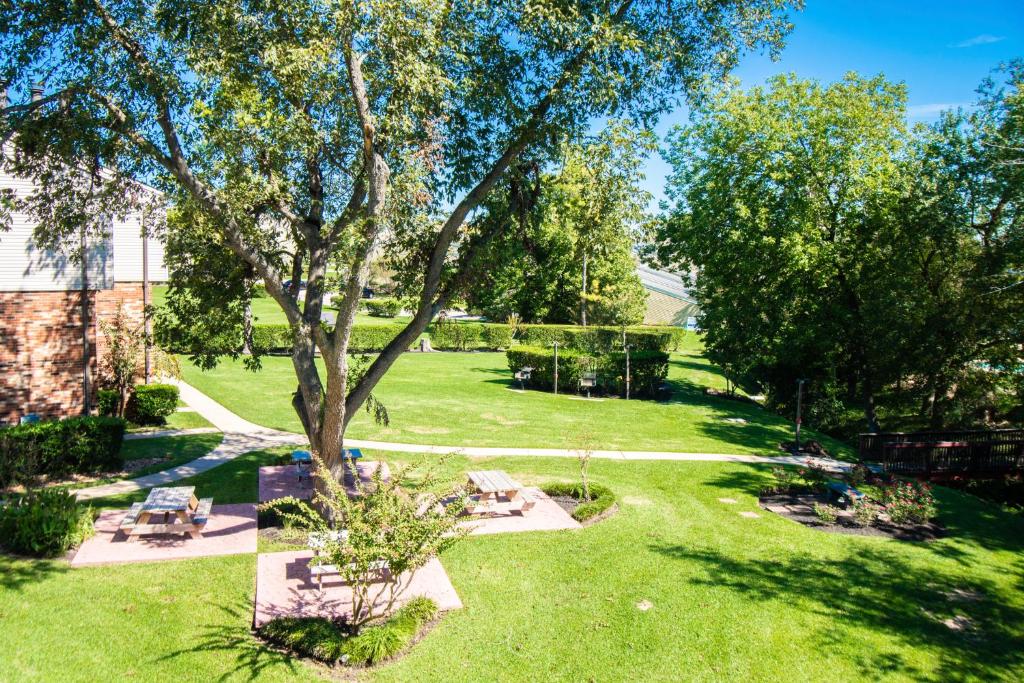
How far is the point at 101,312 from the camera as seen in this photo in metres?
16.4

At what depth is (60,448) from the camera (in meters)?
11.9

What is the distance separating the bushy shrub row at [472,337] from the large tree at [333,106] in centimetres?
2606

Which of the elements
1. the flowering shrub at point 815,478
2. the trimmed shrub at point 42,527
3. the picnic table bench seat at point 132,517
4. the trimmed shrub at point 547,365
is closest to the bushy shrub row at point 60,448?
the trimmed shrub at point 42,527

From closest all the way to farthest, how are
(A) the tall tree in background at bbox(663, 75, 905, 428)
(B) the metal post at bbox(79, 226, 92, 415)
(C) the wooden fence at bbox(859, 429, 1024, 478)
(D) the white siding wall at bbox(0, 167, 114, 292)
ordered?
(D) the white siding wall at bbox(0, 167, 114, 292), (B) the metal post at bbox(79, 226, 92, 415), (C) the wooden fence at bbox(859, 429, 1024, 478), (A) the tall tree in background at bbox(663, 75, 905, 428)

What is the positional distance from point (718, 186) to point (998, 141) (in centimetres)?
916

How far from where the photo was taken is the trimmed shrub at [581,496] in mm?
11180

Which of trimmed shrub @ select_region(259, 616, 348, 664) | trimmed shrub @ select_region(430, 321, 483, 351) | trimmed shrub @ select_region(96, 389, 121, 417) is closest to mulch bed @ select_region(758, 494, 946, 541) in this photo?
trimmed shrub @ select_region(259, 616, 348, 664)

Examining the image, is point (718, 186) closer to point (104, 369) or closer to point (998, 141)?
point (998, 141)

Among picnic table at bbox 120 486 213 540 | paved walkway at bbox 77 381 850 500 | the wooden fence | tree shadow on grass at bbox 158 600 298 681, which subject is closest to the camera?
tree shadow on grass at bbox 158 600 298 681

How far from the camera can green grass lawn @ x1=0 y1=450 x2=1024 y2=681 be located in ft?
22.1

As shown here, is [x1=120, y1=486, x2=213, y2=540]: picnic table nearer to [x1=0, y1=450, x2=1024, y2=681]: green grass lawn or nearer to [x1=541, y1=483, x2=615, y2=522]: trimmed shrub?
[x1=0, y1=450, x2=1024, y2=681]: green grass lawn

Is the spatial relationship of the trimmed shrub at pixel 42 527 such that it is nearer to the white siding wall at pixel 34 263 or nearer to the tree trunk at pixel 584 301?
the white siding wall at pixel 34 263

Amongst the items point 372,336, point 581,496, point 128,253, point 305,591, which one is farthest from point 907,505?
point 372,336

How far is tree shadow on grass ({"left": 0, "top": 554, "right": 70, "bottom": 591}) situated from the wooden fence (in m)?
15.4
